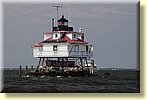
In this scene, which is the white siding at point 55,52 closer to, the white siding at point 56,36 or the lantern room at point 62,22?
the white siding at point 56,36

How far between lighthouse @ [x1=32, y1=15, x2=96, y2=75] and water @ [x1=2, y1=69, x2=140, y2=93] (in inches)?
5.7

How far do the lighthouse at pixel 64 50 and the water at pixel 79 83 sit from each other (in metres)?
0.14

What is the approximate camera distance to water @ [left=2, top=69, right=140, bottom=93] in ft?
16.4

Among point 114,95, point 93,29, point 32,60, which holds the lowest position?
point 114,95

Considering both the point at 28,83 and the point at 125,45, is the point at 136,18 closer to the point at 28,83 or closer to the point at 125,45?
the point at 125,45

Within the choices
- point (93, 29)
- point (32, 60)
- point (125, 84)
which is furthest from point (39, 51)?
point (125, 84)

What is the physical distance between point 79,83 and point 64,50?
1.31 ft

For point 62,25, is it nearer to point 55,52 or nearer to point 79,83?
point 55,52

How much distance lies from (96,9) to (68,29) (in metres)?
0.39

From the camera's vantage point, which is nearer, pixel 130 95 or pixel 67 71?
pixel 130 95

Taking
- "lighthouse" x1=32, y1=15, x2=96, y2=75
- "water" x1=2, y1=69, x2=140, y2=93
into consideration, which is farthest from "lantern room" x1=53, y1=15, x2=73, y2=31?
"water" x1=2, y1=69, x2=140, y2=93

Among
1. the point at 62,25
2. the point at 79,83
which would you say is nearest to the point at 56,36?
the point at 62,25

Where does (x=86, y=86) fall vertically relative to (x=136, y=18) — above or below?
below

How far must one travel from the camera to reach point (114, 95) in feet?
16.4
